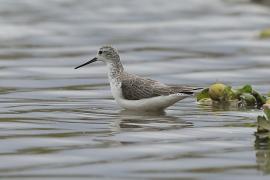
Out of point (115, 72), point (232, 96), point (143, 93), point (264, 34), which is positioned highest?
point (264, 34)

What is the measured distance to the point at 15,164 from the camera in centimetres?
1045

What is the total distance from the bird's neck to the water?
0.49m

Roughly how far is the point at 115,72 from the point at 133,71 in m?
4.60

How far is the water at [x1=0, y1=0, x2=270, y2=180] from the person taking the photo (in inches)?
417

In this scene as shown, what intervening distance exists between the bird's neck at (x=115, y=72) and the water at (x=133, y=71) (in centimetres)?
49

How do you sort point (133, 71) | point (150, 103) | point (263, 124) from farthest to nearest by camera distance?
point (133, 71)
point (150, 103)
point (263, 124)

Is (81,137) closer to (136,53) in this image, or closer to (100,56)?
(100,56)

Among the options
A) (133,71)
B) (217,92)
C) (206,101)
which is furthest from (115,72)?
(133,71)

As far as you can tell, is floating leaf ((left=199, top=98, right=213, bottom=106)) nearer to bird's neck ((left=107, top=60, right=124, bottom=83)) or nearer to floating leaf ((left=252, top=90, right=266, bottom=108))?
floating leaf ((left=252, top=90, right=266, bottom=108))

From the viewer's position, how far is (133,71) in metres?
20.1

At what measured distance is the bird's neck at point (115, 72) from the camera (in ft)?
50.2

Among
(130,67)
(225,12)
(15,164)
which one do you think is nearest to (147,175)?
(15,164)

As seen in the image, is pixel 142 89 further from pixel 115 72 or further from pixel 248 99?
pixel 248 99

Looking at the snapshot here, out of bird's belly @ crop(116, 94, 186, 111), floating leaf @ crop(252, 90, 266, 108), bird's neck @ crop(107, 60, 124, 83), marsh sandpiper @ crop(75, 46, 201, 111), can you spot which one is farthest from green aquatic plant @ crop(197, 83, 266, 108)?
bird's neck @ crop(107, 60, 124, 83)
